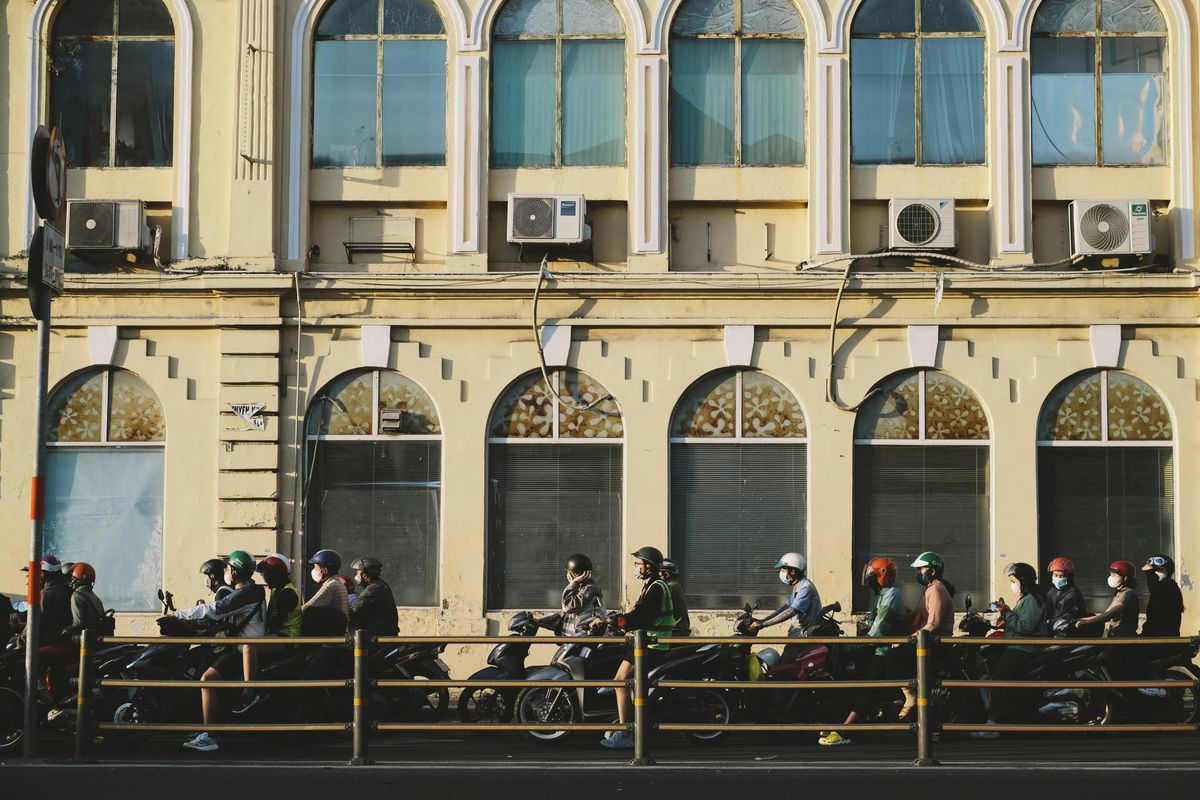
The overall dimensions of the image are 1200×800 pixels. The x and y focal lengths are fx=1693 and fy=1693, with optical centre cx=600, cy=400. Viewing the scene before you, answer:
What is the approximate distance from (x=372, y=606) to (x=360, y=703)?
2.95 m

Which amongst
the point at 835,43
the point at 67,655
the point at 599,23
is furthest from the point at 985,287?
the point at 67,655

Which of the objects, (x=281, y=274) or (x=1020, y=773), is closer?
(x=1020, y=773)

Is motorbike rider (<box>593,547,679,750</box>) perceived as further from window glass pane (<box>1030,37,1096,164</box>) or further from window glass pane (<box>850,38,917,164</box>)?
window glass pane (<box>1030,37,1096,164</box>)

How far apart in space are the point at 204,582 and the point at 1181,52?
41.3 ft

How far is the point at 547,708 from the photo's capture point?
14.2 metres

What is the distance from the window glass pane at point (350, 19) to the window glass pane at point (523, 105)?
1456mm

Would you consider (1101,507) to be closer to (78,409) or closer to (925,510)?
(925,510)

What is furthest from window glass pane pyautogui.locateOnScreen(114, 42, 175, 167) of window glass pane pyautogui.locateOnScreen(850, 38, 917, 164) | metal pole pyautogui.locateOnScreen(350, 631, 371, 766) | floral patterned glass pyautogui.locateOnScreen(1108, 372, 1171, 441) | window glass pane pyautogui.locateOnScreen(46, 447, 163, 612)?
floral patterned glass pyautogui.locateOnScreen(1108, 372, 1171, 441)

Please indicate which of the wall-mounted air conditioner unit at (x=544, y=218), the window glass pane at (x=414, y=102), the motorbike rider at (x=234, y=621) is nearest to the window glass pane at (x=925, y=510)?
the wall-mounted air conditioner unit at (x=544, y=218)

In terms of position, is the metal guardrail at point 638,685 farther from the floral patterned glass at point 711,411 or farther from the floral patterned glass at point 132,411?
the floral patterned glass at point 132,411

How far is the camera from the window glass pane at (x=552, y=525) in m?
19.1

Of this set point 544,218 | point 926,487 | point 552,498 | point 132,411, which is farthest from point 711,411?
point 132,411

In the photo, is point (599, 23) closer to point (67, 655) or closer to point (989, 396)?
point (989, 396)

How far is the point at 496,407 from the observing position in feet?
63.2
